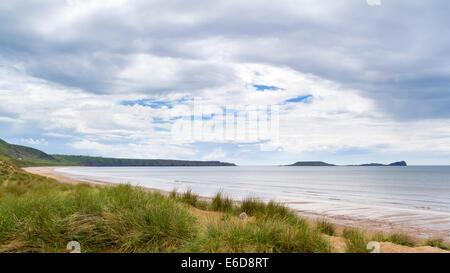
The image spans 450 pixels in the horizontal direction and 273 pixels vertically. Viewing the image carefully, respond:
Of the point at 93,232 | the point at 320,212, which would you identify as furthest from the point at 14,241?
the point at 320,212

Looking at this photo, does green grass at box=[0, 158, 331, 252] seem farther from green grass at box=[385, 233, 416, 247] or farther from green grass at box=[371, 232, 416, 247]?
green grass at box=[385, 233, 416, 247]

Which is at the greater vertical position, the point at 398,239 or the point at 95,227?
the point at 95,227

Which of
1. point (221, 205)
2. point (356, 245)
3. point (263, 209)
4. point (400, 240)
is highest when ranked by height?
point (356, 245)

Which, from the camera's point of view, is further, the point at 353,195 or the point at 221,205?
the point at 353,195

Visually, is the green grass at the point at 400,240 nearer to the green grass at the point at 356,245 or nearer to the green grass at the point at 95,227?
the green grass at the point at 356,245

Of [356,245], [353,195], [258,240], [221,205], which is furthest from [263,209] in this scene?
[353,195]

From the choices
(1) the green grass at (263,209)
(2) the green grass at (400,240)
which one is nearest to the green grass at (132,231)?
(2) the green grass at (400,240)

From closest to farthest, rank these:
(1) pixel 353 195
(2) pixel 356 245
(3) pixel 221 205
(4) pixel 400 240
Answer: (2) pixel 356 245 → (4) pixel 400 240 → (3) pixel 221 205 → (1) pixel 353 195

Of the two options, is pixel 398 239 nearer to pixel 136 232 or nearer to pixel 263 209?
pixel 263 209

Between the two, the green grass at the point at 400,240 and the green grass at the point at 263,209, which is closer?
the green grass at the point at 400,240

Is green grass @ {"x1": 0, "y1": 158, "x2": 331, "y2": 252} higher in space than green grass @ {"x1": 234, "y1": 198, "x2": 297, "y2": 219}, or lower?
higher

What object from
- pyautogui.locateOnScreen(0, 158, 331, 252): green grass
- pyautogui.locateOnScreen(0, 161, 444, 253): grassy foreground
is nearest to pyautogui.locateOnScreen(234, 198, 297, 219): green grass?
pyautogui.locateOnScreen(0, 161, 444, 253): grassy foreground
